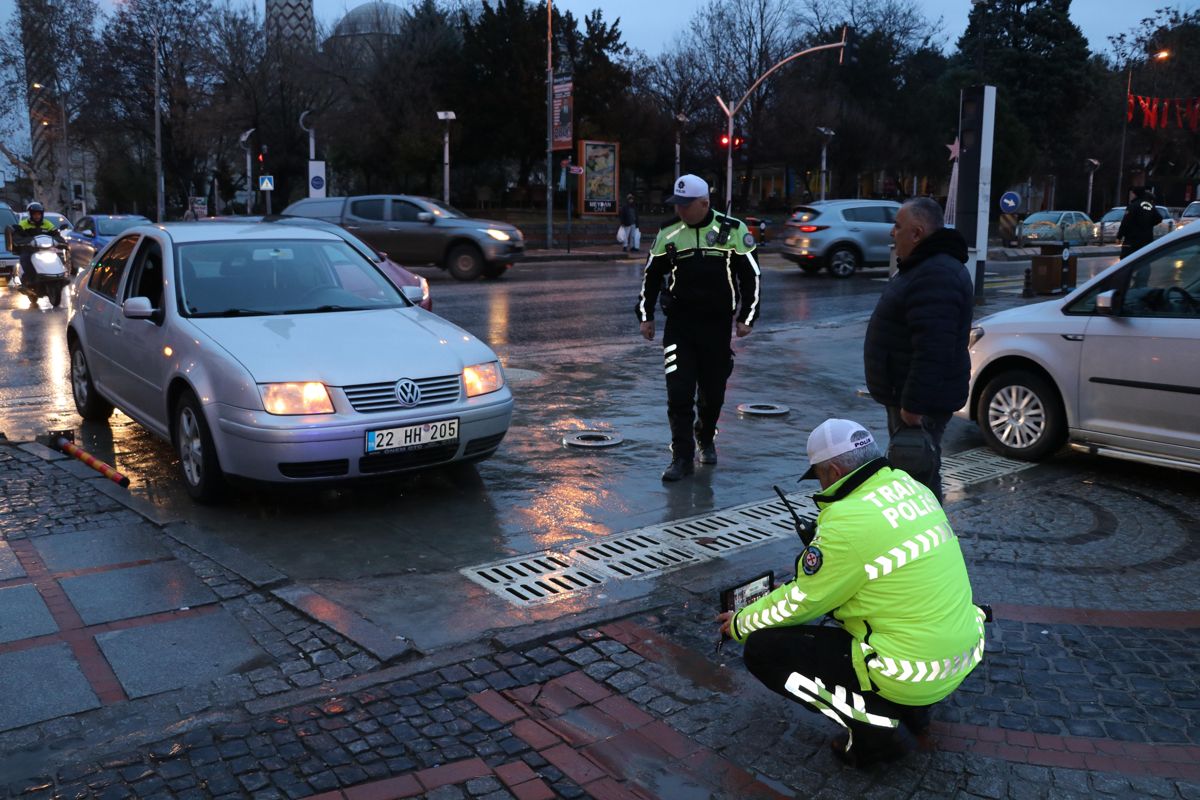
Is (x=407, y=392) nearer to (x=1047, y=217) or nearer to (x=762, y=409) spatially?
(x=762, y=409)

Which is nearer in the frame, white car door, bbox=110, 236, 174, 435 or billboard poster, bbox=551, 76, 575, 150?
white car door, bbox=110, 236, 174, 435

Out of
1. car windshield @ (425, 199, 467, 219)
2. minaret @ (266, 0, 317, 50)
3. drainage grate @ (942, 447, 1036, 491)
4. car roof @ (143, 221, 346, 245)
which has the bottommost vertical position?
drainage grate @ (942, 447, 1036, 491)

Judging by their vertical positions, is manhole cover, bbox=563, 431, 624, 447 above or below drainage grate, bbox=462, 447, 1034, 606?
above

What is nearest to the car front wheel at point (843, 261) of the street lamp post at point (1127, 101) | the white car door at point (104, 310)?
the white car door at point (104, 310)

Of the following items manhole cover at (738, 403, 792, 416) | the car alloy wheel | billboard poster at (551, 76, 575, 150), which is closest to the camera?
the car alloy wheel

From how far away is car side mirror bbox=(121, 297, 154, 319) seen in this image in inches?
255

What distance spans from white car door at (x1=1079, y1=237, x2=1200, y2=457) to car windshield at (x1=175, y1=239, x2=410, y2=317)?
4565 millimetres

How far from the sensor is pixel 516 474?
22.9 ft

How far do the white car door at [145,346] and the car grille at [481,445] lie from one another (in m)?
1.85

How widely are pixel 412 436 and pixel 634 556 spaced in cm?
141

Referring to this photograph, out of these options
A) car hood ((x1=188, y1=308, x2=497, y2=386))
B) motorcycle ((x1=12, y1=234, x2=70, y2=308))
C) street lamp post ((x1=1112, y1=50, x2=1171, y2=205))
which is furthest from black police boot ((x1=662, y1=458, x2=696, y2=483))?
street lamp post ((x1=1112, y1=50, x2=1171, y2=205))

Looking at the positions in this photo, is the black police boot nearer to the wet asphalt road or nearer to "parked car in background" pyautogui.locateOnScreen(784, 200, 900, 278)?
the wet asphalt road

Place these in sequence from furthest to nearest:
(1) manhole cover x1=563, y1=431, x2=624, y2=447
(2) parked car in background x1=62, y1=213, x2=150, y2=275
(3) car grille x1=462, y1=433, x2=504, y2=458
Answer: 1. (2) parked car in background x1=62, y1=213, x2=150, y2=275
2. (1) manhole cover x1=563, y1=431, x2=624, y2=447
3. (3) car grille x1=462, y1=433, x2=504, y2=458

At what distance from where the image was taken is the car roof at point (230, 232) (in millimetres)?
7258
